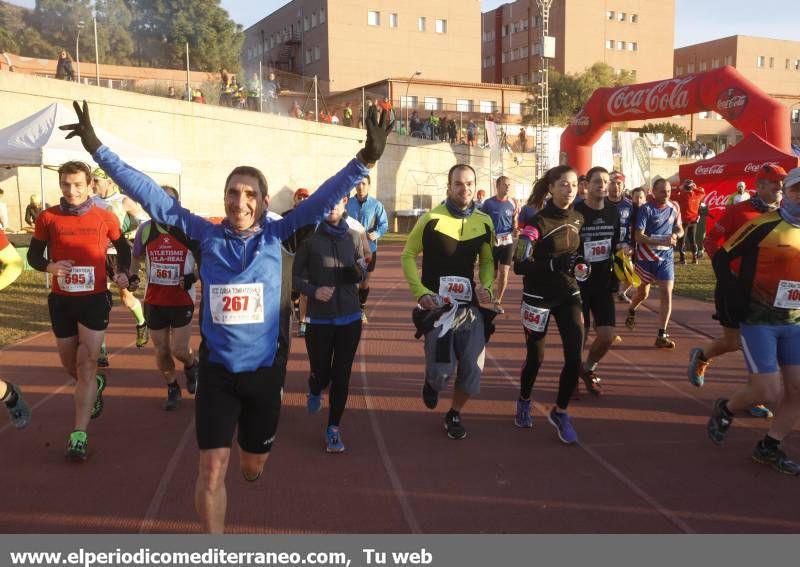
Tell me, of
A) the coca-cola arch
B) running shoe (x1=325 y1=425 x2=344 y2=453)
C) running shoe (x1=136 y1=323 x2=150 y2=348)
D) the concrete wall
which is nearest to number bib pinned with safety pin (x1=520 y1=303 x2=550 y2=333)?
running shoe (x1=325 y1=425 x2=344 y2=453)

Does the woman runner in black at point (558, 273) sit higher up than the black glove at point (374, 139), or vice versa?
the black glove at point (374, 139)

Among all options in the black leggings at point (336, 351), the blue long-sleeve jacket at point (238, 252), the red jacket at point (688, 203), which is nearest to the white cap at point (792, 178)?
the blue long-sleeve jacket at point (238, 252)

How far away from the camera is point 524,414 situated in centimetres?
555

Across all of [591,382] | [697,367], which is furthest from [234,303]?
[697,367]

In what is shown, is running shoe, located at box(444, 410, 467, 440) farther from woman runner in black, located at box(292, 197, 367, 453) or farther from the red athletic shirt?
the red athletic shirt

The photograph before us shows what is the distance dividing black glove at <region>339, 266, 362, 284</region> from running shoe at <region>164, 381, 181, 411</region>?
2.13 meters

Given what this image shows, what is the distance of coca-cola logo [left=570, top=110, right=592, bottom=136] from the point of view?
20281 millimetres

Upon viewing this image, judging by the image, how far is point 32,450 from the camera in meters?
5.06

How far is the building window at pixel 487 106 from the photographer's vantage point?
49688 millimetres

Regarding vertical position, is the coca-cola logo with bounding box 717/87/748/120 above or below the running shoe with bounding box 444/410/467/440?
above

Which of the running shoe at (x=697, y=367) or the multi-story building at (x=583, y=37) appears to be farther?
the multi-story building at (x=583, y=37)

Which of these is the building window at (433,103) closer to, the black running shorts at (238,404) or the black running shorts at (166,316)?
the black running shorts at (166,316)

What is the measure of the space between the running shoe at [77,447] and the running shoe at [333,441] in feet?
5.49

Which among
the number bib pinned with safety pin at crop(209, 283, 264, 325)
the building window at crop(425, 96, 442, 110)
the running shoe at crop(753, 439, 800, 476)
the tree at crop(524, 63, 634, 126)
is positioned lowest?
the running shoe at crop(753, 439, 800, 476)
